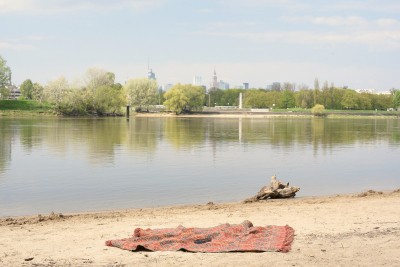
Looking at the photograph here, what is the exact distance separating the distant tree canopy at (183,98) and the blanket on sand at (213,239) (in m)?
132

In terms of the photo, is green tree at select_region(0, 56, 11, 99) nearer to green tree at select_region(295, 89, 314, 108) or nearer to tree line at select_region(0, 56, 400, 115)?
tree line at select_region(0, 56, 400, 115)

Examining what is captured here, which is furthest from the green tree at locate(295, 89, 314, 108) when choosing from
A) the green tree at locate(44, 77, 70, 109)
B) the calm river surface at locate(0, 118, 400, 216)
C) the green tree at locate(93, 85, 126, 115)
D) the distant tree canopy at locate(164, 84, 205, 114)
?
the calm river surface at locate(0, 118, 400, 216)

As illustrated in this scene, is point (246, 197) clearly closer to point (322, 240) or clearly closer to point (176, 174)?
point (176, 174)

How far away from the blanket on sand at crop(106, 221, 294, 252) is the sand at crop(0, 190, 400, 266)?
24 centimetres

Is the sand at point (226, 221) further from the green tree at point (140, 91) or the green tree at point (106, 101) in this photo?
the green tree at point (140, 91)

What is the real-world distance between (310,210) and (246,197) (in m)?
4.37

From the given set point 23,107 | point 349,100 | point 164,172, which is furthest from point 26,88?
point 164,172

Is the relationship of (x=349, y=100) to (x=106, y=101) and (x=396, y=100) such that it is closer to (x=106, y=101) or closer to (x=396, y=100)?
(x=396, y=100)

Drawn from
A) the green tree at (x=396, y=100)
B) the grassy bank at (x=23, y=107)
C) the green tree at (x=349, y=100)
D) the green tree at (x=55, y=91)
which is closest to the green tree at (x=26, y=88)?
the grassy bank at (x=23, y=107)

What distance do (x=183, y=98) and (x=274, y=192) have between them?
127 m

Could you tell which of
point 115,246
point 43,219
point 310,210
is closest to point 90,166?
point 43,219

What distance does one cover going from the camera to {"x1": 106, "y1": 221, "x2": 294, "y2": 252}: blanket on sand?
10.9 meters

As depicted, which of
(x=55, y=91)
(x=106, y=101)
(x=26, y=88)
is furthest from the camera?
(x=26, y=88)

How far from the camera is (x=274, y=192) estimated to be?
18812 millimetres
